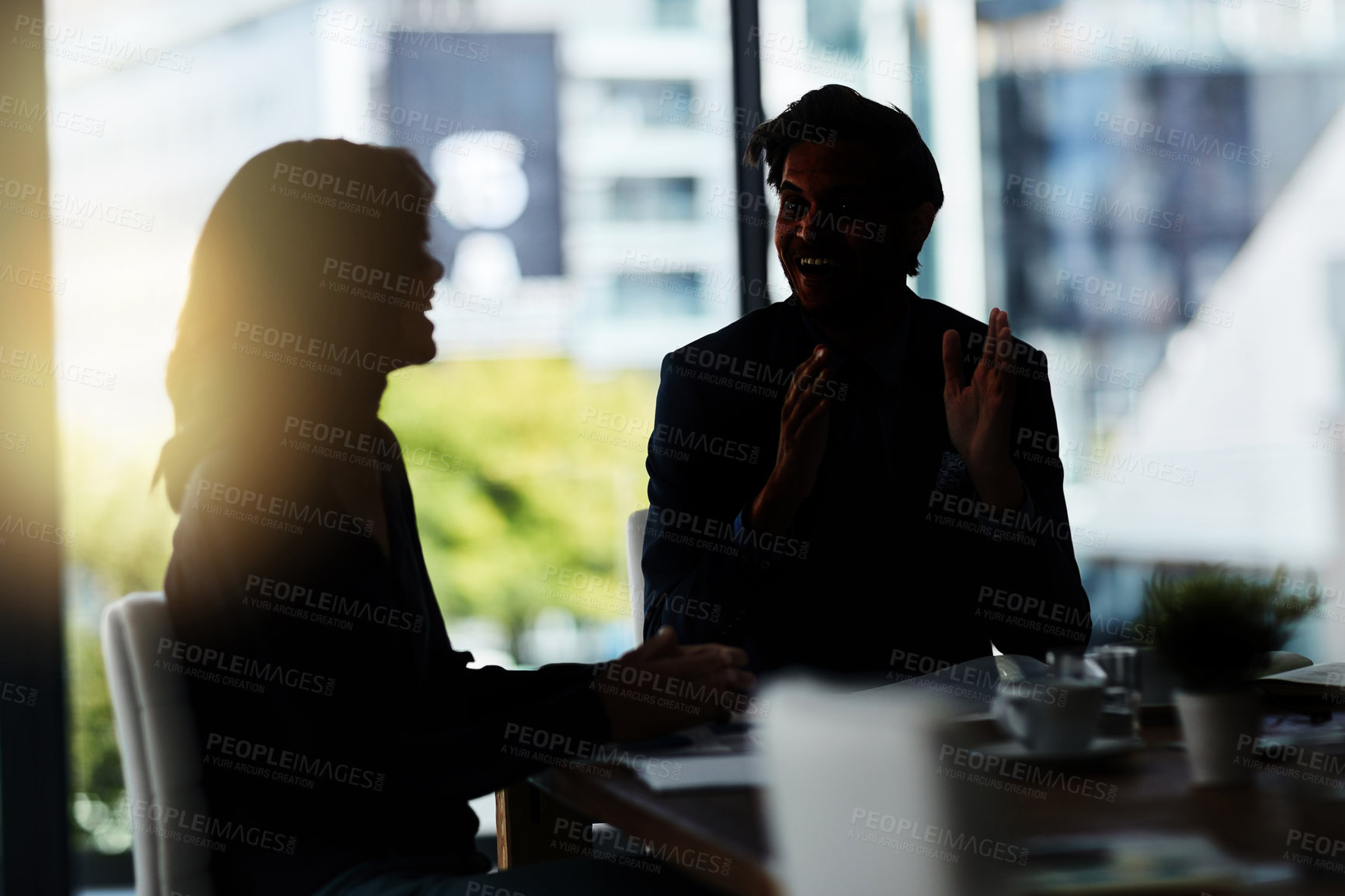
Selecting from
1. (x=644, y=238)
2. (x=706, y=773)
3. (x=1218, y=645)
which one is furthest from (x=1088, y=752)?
(x=644, y=238)

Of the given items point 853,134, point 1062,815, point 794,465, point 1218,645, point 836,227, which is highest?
point 853,134

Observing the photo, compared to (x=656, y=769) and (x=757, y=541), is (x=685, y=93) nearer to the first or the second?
(x=757, y=541)

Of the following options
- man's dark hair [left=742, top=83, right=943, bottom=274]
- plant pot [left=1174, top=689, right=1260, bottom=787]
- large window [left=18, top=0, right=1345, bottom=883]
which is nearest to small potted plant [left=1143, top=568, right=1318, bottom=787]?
plant pot [left=1174, top=689, right=1260, bottom=787]

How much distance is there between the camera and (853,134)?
Answer: 6.93 feet

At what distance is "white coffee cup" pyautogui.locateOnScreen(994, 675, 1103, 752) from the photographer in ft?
3.76

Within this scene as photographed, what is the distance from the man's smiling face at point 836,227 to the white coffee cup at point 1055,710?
1048mm

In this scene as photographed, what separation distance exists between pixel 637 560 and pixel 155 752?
3.07 feet

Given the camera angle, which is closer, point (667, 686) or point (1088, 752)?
point (1088, 752)

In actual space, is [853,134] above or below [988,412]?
above

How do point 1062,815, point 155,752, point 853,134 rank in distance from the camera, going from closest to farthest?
1. point 1062,815
2. point 155,752
3. point 853,134

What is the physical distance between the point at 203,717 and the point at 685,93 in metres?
2.29

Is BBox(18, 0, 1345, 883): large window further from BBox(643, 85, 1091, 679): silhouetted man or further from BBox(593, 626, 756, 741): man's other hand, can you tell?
BBox(593, 626, 756, 741): man's other hand

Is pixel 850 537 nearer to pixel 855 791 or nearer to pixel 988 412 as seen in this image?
pixel 988 412

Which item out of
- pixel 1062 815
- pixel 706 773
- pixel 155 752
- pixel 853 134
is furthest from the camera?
pixel 853 134
